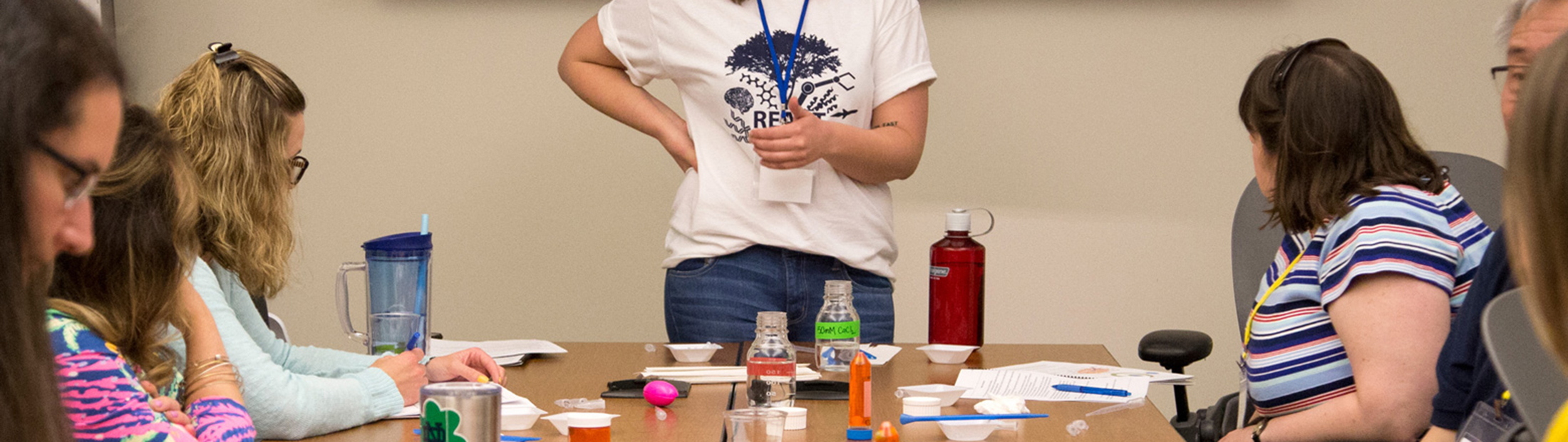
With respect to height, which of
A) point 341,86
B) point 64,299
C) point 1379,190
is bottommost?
point 64,299

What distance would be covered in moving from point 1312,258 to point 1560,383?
19.9 inches

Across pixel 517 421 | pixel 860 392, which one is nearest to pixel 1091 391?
pixel 860 392

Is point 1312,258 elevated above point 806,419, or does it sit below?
above

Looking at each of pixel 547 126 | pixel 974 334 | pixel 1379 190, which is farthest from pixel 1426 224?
pixel 547 126

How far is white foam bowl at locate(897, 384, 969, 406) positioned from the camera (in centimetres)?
148

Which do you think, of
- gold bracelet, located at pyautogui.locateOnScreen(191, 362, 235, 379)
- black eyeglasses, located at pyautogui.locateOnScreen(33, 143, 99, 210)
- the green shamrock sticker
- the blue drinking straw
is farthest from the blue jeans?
black eyeglasses, located at pyautogui.locateOnScreen(33, 143, 99, 210)

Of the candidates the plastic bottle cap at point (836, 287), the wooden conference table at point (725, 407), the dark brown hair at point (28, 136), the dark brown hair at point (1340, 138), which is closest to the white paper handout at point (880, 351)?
the wooden conference table at point (725, 407)

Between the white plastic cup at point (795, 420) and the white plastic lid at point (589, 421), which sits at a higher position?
the white plastic lid at point (589, 421)

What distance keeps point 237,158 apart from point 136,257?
470 mm

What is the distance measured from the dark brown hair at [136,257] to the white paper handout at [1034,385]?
0.90 metres

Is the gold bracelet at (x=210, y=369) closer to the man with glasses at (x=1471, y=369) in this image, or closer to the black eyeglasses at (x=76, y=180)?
the black eyeglasses at (x=76, y=180)

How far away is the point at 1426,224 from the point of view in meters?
1.45

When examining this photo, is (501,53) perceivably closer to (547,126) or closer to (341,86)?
(547,126)

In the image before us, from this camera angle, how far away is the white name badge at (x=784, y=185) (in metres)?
1.95
